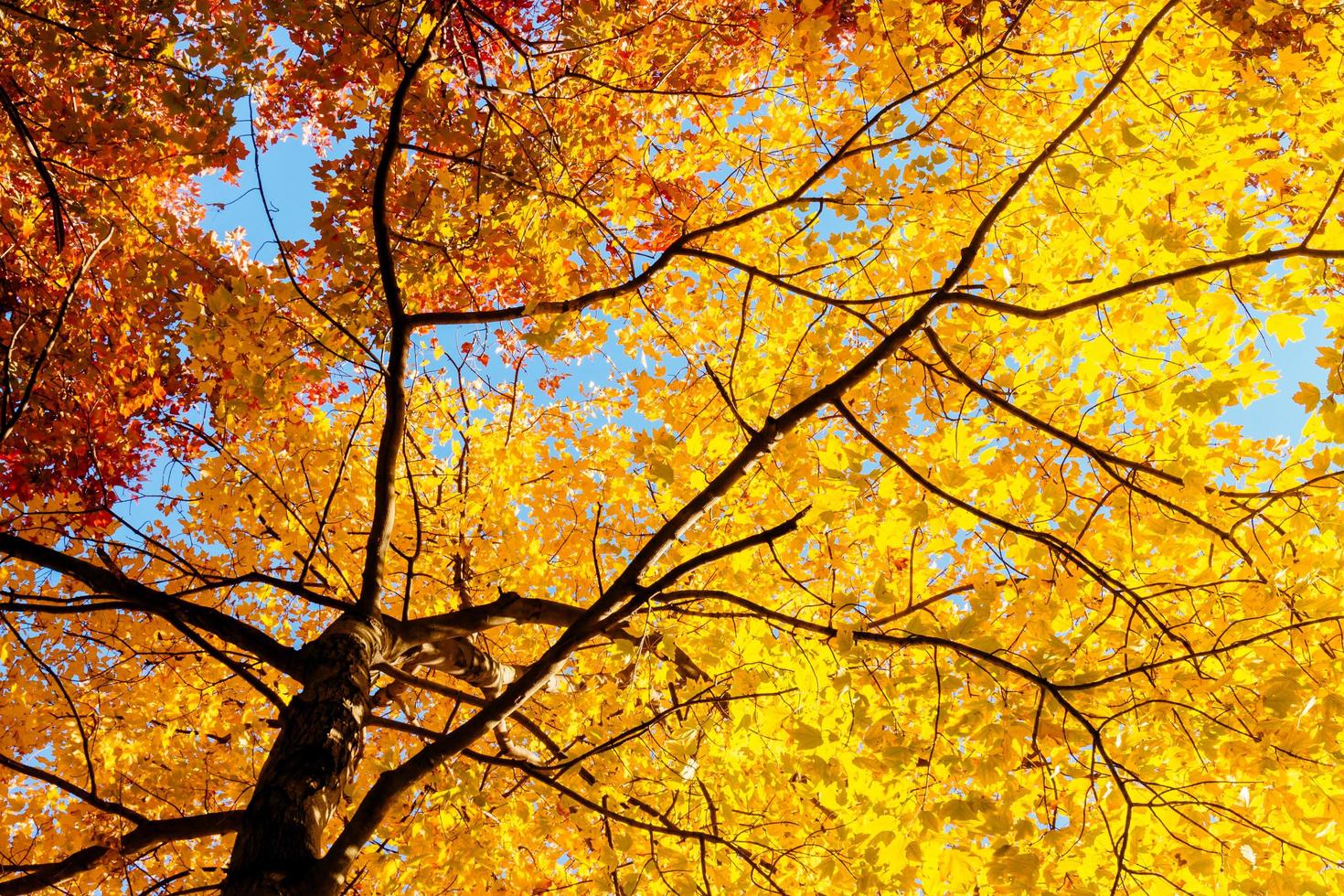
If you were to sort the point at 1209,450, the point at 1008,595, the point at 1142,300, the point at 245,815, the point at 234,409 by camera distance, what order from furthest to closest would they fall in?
the point at 1008,595
the point at 234,409
the point at 1209,450
the point at 1142,300
the point at 245,815

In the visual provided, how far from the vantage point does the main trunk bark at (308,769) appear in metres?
2.05

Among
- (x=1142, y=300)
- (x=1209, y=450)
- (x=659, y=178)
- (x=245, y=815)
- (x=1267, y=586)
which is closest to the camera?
(x=245, y=815)

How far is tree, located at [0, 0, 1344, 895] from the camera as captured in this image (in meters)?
2.54

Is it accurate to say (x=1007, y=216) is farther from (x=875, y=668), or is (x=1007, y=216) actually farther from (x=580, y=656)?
(x=580, y=656)

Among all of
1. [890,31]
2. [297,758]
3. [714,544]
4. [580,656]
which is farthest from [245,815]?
[890,31]

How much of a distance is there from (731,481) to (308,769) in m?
1.59

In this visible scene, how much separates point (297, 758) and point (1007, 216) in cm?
346

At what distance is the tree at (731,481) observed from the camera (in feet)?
8.35

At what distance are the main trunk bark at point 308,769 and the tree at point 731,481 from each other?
14 mm

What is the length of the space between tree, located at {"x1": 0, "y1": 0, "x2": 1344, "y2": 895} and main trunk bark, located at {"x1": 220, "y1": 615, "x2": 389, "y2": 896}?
14 millimetres

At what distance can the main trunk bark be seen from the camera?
6.72 feet

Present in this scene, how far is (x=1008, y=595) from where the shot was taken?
4004 mm

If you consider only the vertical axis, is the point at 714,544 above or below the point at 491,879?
above

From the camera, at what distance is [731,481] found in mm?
2586
